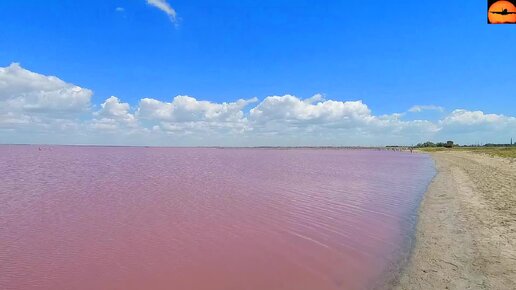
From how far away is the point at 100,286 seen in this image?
805cm

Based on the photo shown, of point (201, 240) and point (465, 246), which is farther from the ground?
point (465, 246)

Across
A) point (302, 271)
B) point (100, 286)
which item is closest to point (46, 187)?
point (100, 286)

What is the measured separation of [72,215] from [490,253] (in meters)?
16.4

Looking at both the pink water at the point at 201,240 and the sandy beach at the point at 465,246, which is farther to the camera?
the pink water at the point at 201,240

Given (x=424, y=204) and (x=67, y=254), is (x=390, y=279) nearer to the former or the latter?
(x=67, y=254)

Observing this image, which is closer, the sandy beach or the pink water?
the sandy beach

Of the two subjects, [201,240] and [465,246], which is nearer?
[465,246]

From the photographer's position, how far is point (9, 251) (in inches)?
411

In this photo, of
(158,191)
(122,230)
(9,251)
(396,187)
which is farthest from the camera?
(396,187)

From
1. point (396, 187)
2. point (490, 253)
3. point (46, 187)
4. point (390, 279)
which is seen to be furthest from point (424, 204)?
point (46, 187)

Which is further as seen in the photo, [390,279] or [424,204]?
[424,204]

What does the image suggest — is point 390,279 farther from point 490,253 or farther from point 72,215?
point 72,215

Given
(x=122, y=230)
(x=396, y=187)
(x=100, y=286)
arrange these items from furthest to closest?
(x=396, y=187) < (x=122, y=230) < (x=100, y=286)

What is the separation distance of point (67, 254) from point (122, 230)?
114 inches
